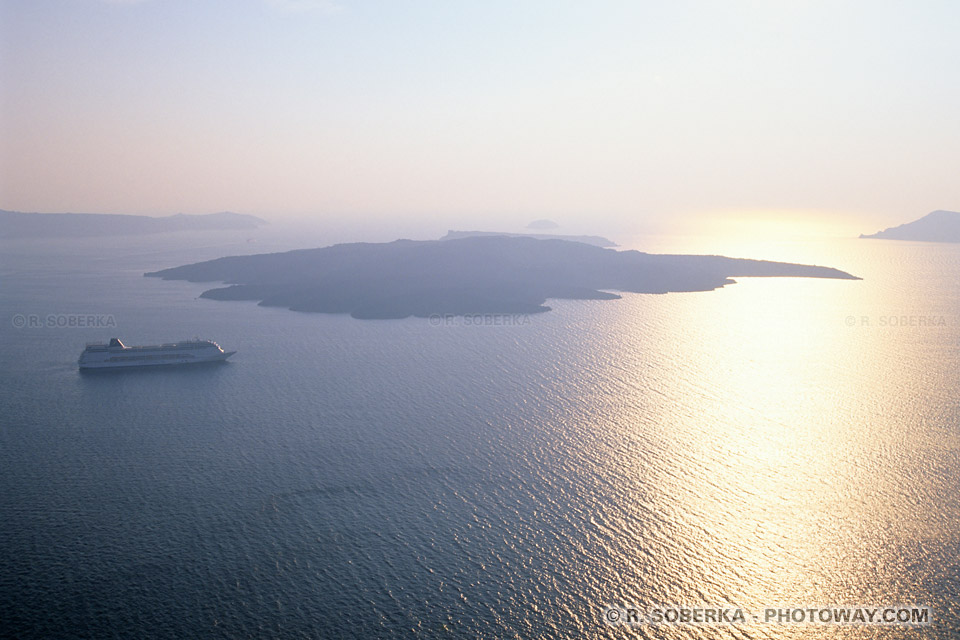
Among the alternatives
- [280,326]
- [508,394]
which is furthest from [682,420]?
[280,326]

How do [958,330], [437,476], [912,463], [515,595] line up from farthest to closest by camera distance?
1. [958,330]
2. [912,463]
3. [437,476]
4. [515,595]

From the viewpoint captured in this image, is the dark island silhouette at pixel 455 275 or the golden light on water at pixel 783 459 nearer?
the golden light on water at pixel 783 459

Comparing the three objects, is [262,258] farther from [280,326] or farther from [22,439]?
[22,439]

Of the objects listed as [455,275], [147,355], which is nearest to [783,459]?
[147,355]

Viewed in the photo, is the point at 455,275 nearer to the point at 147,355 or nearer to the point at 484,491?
the point at 147,355

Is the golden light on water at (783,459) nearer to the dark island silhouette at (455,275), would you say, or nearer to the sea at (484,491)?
the sea at (484,491)

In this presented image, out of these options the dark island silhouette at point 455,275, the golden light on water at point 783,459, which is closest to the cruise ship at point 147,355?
the dark island silhouette at point 455,275
